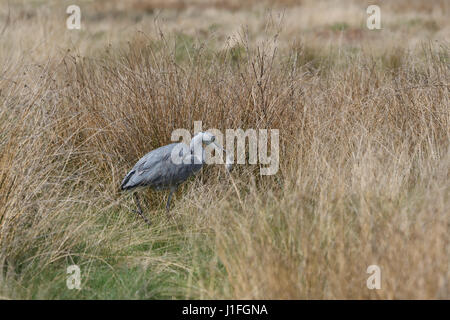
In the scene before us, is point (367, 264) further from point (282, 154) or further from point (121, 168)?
point (121, 168)

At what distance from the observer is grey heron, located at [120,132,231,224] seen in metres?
3.86

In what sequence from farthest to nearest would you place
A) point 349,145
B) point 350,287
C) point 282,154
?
1. point 282,154
2. point 349,145
3. point 350,287

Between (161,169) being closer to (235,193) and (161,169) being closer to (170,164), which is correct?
(170,164)

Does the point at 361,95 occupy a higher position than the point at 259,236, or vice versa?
the point at 361,95

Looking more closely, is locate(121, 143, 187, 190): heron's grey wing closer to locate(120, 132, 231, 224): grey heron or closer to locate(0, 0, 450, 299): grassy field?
locate(120, 132, 231, 224): grey heron

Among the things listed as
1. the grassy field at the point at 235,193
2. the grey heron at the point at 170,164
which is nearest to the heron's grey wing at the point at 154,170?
the grey heron at the point at 170,164

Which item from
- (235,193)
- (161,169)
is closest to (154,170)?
(161,169)

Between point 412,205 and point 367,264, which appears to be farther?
point 412,205

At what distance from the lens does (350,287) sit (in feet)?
8.93

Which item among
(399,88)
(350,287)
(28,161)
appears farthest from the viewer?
(399,88)

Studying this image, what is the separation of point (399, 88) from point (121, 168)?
2147 millimetres

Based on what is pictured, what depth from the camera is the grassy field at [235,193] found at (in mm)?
2844
